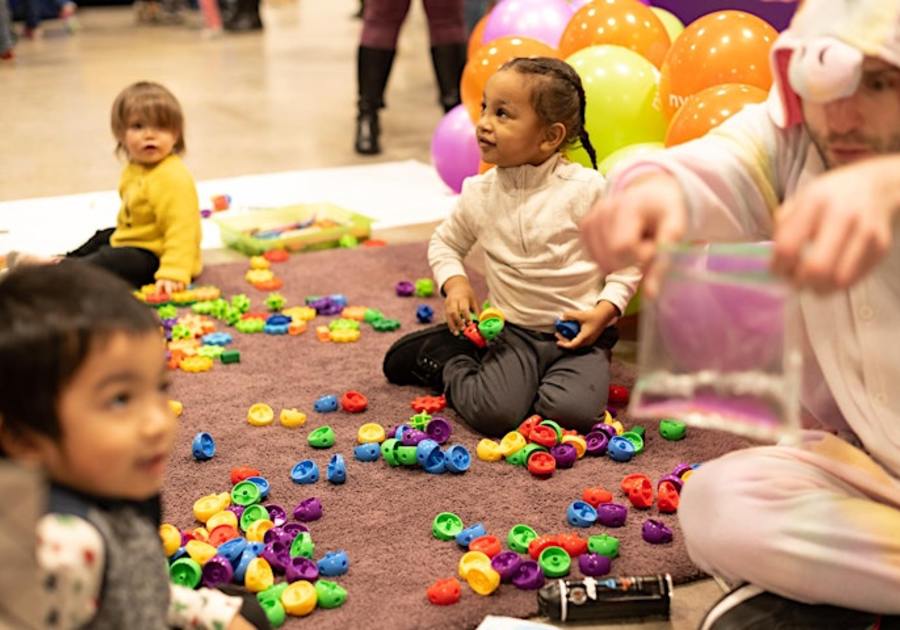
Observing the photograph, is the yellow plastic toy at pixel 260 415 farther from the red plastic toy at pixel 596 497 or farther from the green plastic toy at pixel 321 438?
the red plastic toy at pixel 596 497

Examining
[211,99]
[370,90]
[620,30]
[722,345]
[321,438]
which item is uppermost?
[722,345]

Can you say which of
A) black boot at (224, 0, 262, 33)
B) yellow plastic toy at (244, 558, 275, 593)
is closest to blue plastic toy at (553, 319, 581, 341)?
yellow plastic toy at (244, 558, 275, 593)

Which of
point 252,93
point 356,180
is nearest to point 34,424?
point 356,180

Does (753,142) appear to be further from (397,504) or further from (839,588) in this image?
(397,504)

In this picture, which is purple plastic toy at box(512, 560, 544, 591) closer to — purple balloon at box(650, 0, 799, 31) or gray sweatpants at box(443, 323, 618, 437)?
gray sweatpants at box(443, 323, 618, 437)

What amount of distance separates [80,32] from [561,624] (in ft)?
21.2

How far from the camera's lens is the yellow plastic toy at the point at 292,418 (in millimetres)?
1805

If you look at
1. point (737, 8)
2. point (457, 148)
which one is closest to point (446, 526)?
point (457, 148)

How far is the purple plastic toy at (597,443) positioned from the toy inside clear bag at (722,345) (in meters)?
0.76

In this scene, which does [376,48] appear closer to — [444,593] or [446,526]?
[446,526]

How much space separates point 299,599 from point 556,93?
0.94 m

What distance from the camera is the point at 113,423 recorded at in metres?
0.89

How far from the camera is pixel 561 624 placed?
131 cm

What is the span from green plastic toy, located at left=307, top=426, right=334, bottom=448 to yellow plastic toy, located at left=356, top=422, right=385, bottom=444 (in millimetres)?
42
